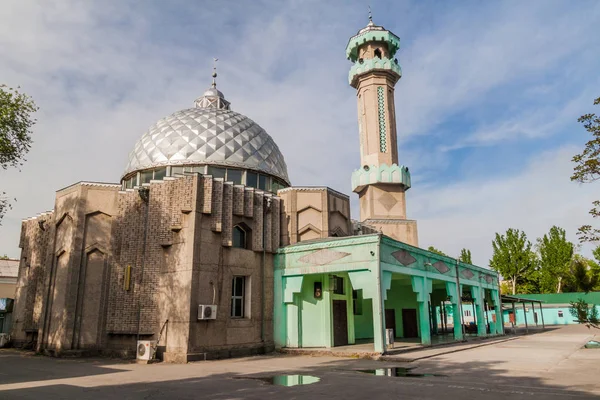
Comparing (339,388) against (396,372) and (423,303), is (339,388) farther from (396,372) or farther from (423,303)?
(423,303)

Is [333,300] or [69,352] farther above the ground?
[333,300]

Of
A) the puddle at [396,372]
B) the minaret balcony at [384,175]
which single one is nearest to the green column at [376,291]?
the puddle at [396,372]

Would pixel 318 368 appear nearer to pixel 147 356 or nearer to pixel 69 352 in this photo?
pixel 147 356

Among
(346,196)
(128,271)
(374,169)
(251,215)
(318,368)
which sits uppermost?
(374,169)

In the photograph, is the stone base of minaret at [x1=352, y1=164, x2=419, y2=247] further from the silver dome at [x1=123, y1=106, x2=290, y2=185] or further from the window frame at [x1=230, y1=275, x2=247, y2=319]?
the window frame at [x1=230, y1=275, x2=247, y2=319]

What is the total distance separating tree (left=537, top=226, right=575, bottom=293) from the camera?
5319cm

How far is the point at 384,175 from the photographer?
31.8m

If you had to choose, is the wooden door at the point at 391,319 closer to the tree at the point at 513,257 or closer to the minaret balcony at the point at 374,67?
the minaret balcony at the point at 374,67

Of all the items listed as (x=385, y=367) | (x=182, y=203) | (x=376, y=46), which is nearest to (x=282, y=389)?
(x=385, y=367)

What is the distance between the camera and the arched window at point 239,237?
1890cm

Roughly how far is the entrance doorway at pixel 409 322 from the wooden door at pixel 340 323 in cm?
774

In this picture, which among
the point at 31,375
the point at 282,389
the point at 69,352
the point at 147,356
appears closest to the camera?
the point at 282,389

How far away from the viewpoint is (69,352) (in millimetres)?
16609

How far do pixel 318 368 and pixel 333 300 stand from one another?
658 centimetres
